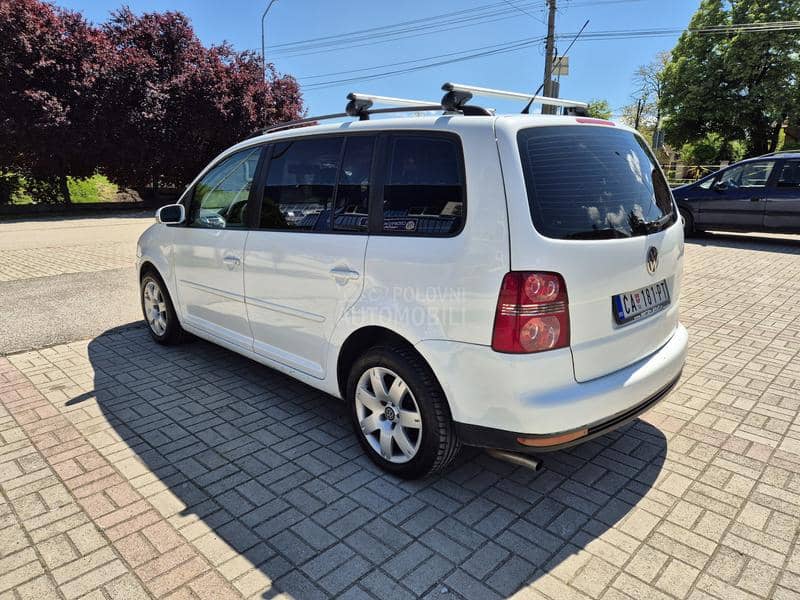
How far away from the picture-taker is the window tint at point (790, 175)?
10.4m

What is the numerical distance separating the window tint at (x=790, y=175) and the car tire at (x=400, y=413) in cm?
1098

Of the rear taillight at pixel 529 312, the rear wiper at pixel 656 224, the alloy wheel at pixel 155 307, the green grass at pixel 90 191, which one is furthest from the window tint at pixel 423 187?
the green grass at pixel 90 191

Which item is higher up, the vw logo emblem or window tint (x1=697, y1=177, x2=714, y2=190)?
window tint (x1=697, y1=177, x2=714, y2=190)

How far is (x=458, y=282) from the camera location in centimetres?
246

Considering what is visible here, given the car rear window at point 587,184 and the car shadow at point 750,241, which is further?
the car shadow at point 750,241

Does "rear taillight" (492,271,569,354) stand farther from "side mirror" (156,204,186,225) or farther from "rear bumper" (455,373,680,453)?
"side mirror" (156,204,186,225)

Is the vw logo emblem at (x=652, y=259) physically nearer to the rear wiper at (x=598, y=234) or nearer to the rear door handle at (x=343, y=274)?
the rear wiper at (x=598, y=234)

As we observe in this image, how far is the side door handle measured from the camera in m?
2.94

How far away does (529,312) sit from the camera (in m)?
2.32

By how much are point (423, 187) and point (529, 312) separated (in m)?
0.86

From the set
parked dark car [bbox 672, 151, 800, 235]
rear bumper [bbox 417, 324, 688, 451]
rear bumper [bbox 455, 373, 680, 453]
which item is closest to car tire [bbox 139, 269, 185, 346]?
rear bumper [bbox 417, 324, 688, 451]

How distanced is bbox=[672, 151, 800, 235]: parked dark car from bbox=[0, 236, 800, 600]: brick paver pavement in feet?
25.7

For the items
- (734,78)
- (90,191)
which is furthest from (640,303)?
(734,78)

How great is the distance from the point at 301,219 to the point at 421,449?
1.56 metres
